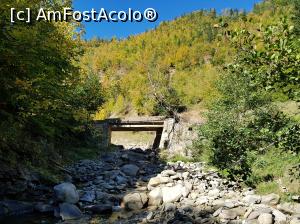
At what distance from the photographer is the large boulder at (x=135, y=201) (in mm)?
14734

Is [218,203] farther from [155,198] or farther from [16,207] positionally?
[16,207]

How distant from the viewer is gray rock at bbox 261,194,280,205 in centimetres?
1380

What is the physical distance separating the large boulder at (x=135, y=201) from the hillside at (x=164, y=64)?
2150cm

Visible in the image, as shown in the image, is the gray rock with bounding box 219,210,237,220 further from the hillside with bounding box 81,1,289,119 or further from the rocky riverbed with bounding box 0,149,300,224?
the hillside with bounding box 81,1,289,119

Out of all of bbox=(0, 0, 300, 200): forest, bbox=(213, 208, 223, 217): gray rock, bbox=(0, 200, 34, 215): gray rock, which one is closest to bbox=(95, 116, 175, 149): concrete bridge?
bbox=(0, 0, 300, 200): forest

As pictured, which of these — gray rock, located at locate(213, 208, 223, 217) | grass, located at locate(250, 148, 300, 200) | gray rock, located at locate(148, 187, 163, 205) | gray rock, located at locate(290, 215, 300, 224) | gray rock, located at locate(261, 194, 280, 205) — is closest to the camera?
gray rock, located at locate(290, 215, 300, 224)

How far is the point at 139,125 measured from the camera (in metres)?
37.1

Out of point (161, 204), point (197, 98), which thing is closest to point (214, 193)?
point (161, 204)

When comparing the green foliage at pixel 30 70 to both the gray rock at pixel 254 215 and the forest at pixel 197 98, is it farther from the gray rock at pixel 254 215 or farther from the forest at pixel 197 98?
the gray rock at pixel 254 215

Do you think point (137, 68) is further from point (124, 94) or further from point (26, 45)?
point (26, 45)

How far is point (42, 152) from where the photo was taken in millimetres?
19781

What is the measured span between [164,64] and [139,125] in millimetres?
31654

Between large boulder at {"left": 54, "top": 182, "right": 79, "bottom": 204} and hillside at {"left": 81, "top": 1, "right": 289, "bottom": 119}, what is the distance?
814 inches

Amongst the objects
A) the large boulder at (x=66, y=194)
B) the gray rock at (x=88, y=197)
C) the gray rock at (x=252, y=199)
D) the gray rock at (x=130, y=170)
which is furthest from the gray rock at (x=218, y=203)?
the gray rock at (x=130, y=170)
